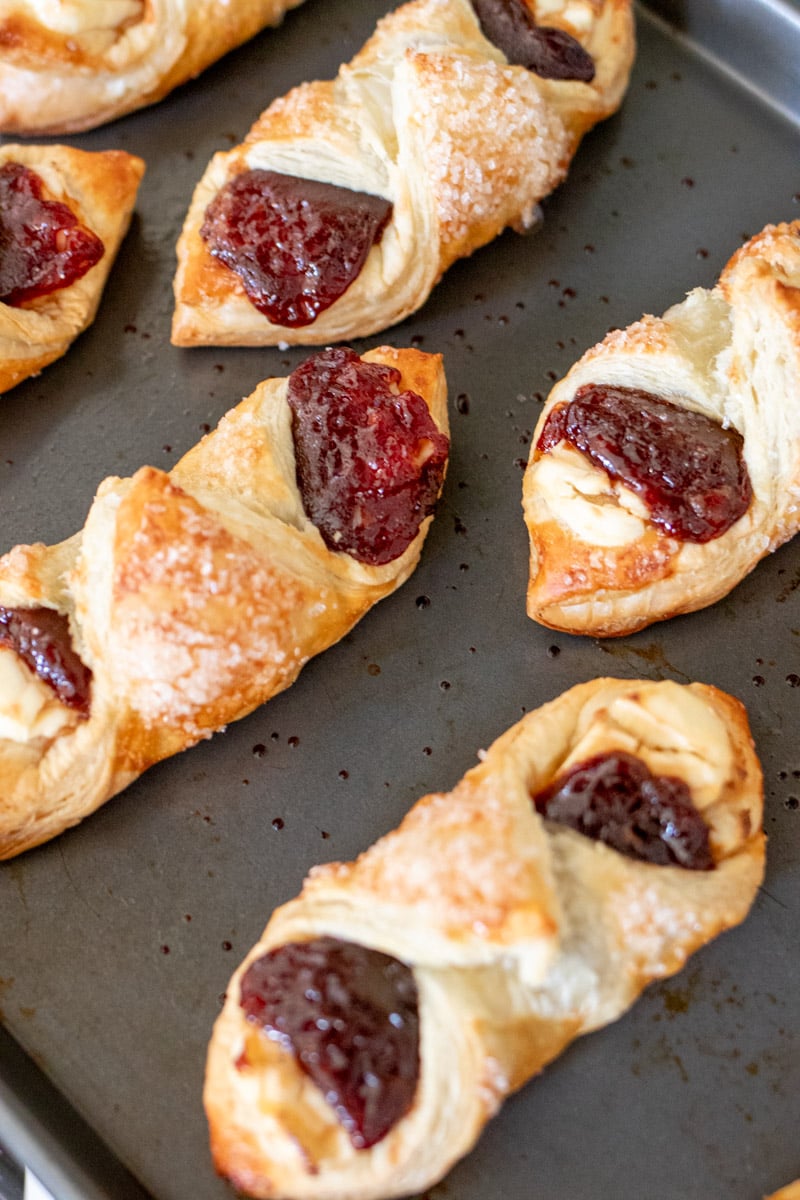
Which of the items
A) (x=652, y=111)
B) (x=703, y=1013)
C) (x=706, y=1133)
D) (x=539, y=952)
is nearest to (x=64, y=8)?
(x=652, y=111)

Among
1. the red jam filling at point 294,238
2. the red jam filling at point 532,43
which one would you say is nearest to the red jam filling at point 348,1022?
the red jam filling at point 294,238

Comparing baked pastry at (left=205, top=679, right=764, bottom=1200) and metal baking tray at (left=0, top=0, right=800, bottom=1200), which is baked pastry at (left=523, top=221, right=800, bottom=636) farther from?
baked pastry at (left=205, top=679, right=764, bottom=1200)

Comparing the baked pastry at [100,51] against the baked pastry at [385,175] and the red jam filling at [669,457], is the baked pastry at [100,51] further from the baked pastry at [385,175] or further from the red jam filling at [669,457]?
the red jam filling at [669,457]

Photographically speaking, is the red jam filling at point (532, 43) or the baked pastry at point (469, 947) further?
the red jam filling at point (532, 43)

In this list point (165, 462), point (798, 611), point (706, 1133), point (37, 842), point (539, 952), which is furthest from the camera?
point (165, 462)

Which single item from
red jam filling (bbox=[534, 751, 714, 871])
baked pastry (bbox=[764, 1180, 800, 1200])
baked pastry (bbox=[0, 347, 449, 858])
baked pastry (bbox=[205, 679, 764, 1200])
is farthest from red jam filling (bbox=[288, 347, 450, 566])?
baked pastry (bbox=[764, 1180, 800, 1200])

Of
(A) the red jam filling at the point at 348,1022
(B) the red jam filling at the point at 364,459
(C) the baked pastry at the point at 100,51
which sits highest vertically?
(C) the baked pastry at the point at 100,51

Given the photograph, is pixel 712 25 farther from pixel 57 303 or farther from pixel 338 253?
pixel 57 303
